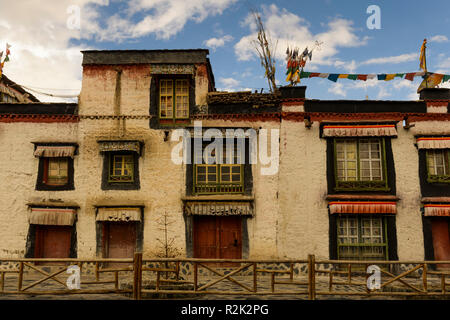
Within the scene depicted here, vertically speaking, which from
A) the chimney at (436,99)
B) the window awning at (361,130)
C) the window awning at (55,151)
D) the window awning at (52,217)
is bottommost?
the window awning at (52,217)

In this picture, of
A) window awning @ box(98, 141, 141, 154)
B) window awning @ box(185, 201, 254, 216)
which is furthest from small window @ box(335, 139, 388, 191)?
window awning @ box(98, 141, 141, 154)

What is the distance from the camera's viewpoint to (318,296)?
11.0 metres

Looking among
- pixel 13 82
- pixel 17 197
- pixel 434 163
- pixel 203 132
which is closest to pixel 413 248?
pixel 434 163

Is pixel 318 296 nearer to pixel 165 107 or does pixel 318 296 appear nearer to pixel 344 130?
pixel 344 130

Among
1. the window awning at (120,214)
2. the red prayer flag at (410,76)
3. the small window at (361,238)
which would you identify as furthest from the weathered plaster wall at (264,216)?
the red prayer flag at (410,76)

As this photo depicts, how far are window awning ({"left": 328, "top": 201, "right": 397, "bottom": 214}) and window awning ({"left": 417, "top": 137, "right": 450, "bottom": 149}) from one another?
265cm

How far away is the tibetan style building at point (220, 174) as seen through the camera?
1534cm

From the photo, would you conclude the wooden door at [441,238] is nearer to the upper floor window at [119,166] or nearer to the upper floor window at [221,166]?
the upper floor window at [221,166]

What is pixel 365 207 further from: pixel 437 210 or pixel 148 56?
pixel 148 56

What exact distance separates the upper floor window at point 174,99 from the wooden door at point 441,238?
11.0 meters
